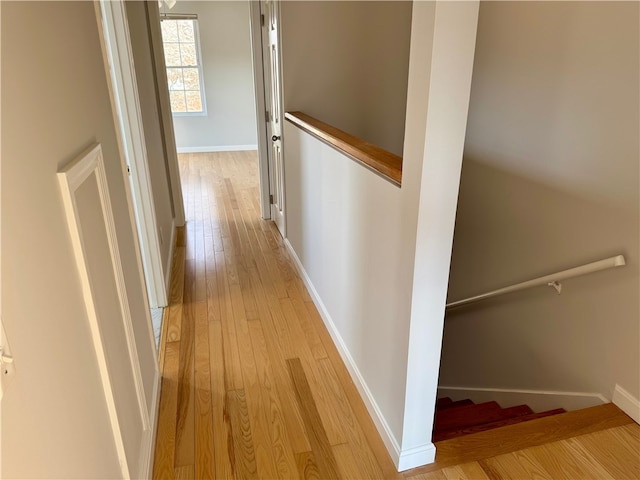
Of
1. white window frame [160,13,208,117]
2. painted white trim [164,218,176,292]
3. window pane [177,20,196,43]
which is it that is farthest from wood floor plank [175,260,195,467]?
window pane [177,20,196,43]

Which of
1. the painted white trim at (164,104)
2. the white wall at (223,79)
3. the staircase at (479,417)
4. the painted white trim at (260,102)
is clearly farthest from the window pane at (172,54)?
the staircase at (479,417)

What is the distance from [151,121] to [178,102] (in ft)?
15.6

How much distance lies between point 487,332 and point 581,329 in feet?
2.75

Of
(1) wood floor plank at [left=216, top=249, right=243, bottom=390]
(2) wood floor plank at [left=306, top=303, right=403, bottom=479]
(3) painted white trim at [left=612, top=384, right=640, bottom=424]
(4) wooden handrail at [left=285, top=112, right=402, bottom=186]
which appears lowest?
(2) wood floor plank at [left=306, top=303, right=403, bottom=479]

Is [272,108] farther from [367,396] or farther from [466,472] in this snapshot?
[466,472]

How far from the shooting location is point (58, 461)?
2.70ft

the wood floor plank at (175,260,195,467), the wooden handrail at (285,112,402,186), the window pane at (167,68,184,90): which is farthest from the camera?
the window pane at (167,68,184,90)

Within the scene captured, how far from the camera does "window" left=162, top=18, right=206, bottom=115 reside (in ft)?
23.6

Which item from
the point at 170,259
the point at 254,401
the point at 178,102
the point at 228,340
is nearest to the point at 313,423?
the point at 254,401

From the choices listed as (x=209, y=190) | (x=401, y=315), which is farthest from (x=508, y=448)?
(x=209, y=190)

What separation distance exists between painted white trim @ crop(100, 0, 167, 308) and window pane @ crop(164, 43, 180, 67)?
215 inches

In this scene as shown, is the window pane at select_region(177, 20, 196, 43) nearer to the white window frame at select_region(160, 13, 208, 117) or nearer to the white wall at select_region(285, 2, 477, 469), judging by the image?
the white window frame at select_region(160, 13, 208, 117)

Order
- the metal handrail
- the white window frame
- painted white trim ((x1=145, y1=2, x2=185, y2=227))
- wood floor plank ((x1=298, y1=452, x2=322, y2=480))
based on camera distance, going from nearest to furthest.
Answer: wood floor plank ((x1=298, y1=452, x2=322, y2=480))
the metal handrail
painted white trim ((x1=145, y1=2, x2=185, y2=227))
the white window frame

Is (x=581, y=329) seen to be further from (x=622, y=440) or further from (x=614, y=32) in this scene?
(x=614, y=32)
